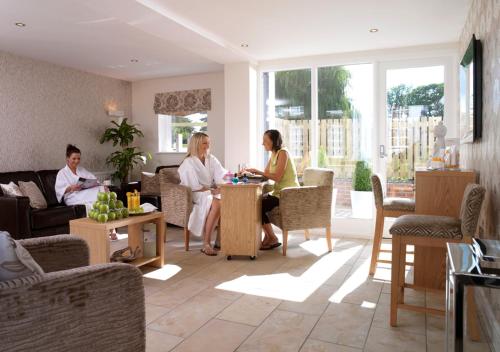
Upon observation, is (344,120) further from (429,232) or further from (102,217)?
(102,217)

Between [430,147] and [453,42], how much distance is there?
1.23 m

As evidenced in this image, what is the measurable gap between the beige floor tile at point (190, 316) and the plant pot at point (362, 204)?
2815 millimetres

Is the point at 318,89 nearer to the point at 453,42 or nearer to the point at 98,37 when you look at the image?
the point at 453,42

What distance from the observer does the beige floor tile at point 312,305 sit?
8.70 ft

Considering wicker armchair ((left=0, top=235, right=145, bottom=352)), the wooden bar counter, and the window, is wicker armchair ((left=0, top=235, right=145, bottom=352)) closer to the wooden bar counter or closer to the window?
the wooden bar counter

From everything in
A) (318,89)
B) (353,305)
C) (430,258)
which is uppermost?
(318,89)

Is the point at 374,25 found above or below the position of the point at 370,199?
above

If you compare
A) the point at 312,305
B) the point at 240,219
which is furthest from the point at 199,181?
the point at 312,305

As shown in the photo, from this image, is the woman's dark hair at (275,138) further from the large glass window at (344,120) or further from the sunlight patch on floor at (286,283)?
the sunlight patch on floor at (286,283)

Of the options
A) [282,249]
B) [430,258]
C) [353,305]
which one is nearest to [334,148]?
[282,249]

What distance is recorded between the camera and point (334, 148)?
17.3ft

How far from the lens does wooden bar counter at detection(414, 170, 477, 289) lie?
288 centimetres

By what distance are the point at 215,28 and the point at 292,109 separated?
1771mm

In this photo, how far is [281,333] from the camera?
7.61 ft
